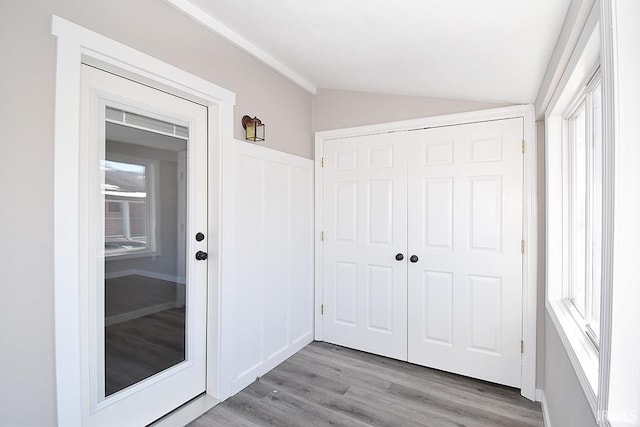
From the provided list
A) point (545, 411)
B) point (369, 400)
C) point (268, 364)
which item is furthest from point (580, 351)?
point (268, 364)

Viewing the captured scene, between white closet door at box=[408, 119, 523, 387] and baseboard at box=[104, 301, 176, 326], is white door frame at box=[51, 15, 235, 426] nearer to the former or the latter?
baseboard at box=[104, 301, 176, 326]

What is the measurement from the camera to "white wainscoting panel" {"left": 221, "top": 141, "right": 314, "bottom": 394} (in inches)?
87.6

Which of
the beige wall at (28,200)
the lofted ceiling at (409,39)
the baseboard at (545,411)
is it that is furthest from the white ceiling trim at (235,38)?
the baseboard at (545,411)

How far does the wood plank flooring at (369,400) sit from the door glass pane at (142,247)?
1.84ft

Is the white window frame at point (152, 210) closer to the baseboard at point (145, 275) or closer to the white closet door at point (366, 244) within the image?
the baseboard at point (145, 275)

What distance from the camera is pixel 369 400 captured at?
2.17m

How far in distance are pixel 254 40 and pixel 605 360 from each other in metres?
2.45

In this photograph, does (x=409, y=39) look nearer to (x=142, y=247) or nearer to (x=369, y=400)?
(x=142, y=247)

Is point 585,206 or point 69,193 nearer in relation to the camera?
point 69,193

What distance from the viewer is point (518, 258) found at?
2.30 meters

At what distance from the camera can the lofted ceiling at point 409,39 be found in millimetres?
1398

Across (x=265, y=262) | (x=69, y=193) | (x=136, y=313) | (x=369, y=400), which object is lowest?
(x=369, y=400)

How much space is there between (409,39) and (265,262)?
183 cm

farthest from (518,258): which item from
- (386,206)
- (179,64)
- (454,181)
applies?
(179,64)
